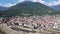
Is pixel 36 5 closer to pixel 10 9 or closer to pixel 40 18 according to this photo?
pixel 40 18

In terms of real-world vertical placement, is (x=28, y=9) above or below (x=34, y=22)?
above

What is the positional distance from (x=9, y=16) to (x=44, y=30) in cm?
66

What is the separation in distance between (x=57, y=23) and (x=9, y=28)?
826 millimetres

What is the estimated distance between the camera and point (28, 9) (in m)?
2.48

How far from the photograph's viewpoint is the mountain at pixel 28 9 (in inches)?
96.9

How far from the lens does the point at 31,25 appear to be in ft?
7.91

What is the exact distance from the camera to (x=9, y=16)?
97.1 inches

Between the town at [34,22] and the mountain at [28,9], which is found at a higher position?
the mountain at [28,9]

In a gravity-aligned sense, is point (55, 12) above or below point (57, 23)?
above

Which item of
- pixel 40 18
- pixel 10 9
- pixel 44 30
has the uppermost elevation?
pixel 10 9

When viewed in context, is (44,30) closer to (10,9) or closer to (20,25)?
(20,25)

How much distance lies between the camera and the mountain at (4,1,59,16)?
246cm

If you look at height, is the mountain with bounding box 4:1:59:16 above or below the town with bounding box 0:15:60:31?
above

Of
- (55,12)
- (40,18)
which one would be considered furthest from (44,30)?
(55,12)
